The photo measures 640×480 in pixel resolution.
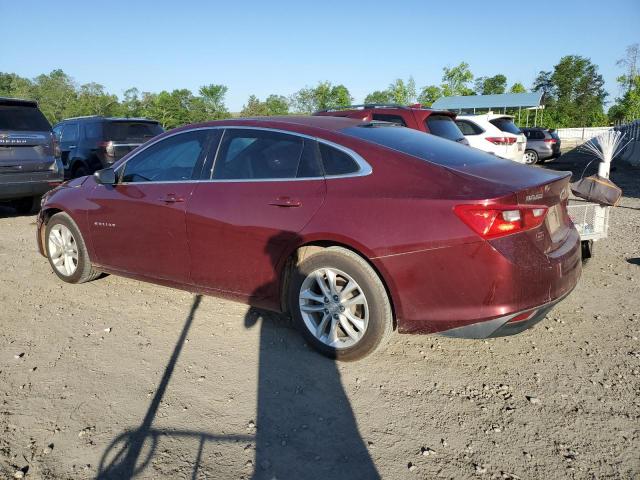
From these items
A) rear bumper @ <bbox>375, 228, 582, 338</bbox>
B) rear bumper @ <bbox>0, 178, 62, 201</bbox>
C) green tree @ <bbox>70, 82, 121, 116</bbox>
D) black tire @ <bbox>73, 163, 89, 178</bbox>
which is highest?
green tree @ <bbox>70, 82, 121, 116</bbox>

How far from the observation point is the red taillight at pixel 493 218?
9.09ft

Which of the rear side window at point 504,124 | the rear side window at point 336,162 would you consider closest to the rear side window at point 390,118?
the rear side window at point 336,162

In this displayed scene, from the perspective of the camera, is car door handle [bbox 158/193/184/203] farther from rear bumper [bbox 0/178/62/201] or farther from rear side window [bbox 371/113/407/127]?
rear bumper [bbox 0/178/62/201]

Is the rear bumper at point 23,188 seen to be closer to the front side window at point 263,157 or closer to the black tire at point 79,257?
the black tire at point 79,257

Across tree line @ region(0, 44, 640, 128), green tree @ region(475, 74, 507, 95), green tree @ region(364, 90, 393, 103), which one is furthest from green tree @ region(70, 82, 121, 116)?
green tree @ region(475, 74, 507, 95)

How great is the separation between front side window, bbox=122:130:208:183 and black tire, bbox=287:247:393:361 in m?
1.34

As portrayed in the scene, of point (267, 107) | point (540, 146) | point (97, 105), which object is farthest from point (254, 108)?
point (540, 146)

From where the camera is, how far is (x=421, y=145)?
3523 millimetres

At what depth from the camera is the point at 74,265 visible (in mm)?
4941

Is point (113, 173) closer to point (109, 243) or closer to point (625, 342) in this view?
point (109, 243)

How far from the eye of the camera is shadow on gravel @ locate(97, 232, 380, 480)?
7.64 ft

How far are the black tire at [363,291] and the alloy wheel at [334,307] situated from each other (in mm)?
32

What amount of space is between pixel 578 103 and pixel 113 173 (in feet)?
242

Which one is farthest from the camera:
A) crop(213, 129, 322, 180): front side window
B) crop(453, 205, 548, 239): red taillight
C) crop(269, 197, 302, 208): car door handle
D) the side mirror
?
the side mirror
